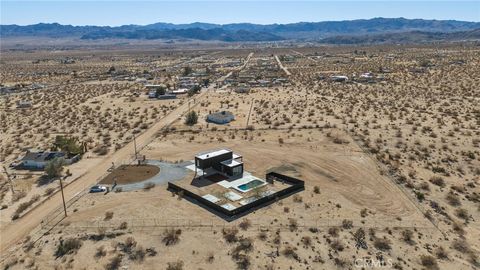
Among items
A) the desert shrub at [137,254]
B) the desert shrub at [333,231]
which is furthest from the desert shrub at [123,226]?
the desert shrub at [333,231]

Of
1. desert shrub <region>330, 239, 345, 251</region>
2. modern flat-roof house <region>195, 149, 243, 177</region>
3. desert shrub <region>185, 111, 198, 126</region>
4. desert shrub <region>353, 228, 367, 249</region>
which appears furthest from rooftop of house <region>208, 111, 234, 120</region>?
desert shrub <region>330, 239, 345, 251</region>

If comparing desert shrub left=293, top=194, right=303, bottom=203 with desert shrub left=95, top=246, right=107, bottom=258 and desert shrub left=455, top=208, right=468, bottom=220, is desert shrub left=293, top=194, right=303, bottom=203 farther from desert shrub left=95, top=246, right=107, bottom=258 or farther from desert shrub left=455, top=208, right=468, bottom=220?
desert shrub left=95, top=246, right=107, bottom=258

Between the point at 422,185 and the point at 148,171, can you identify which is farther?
the point at 148,171

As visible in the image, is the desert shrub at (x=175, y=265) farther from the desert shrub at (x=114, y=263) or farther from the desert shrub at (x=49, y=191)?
the desert shrub at (x=49, y=191)

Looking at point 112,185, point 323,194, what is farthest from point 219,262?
point 112,185

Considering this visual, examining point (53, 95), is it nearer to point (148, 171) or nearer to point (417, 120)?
point (148, 171)

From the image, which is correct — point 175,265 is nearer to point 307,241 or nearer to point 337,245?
point 307,241

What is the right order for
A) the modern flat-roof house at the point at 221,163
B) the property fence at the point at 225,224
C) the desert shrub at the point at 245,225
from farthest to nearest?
the modern flat-roof house at the point at 221,163 → the desert shrub at the point at 245,225 → the property fence at the point at 225,224
